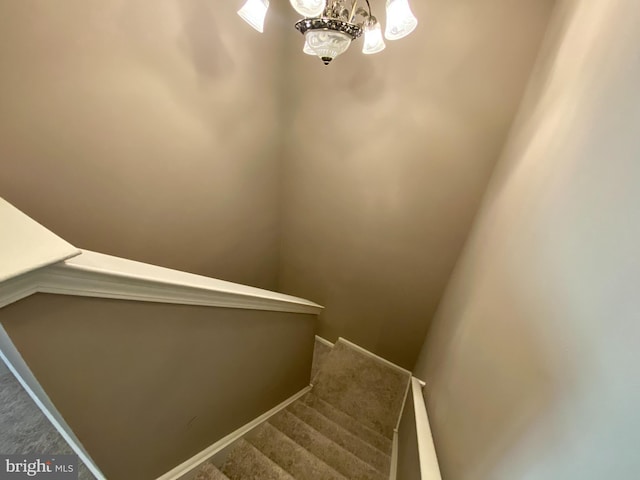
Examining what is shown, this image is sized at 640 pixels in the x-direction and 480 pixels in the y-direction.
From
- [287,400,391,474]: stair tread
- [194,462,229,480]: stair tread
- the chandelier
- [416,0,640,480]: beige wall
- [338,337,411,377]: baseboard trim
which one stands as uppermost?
the chandelier

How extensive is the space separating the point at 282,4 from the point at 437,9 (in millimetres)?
1002

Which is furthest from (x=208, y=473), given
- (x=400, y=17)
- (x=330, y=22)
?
(x=400, y=17)

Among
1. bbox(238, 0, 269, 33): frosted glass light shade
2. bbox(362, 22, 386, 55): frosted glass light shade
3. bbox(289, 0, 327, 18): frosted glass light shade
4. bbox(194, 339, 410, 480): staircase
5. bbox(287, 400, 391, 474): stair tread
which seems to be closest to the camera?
bbox(289, 0, 327, 18): frosted glass light shade

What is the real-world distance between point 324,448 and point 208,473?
897mm

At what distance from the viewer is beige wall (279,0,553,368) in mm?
1354

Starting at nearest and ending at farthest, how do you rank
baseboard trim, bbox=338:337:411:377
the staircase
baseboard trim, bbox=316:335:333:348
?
the staircase → baseboard trim, bbox=338:337:411:377 → baseboard trim, bbox=316:335:333:348

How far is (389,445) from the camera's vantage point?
2104 millimetres

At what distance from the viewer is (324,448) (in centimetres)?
186

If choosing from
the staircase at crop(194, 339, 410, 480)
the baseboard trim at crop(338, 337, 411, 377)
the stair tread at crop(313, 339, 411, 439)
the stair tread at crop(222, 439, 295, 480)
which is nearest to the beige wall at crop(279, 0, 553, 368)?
the baseboard trim at crop(338, 337, 411, 377)

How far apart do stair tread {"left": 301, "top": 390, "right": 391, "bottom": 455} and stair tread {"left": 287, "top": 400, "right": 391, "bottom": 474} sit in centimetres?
7

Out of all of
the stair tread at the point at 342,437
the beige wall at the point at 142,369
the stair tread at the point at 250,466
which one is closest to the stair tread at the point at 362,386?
the stair tread at the point at 342,437

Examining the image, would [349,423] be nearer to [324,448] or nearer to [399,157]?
[324,448]

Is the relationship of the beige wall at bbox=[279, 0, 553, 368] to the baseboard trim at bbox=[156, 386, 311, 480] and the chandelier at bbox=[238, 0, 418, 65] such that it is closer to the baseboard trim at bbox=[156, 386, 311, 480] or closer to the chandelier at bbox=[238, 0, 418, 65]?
the chandelier at bbox=[238, 0, 418, 65]

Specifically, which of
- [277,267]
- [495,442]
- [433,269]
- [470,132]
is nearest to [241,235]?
[277,267]
